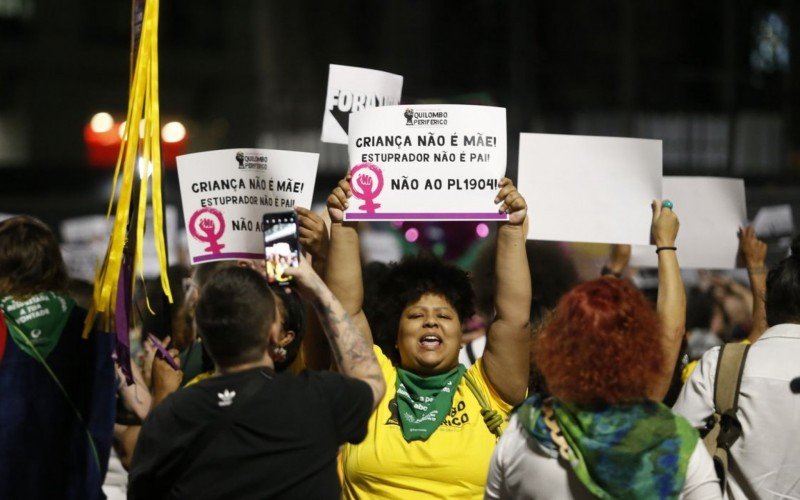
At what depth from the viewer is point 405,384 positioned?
13.9 ft

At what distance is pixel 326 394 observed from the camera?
3.45 m

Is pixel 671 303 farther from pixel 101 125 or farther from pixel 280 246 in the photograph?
pixel 101 125

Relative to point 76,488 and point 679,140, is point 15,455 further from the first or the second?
point 679,140

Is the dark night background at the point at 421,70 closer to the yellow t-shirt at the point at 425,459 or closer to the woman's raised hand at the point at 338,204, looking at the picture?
the woman's raised hand at the point at 338,204

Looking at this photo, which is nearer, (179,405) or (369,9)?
(179,405)

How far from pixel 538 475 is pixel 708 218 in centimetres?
217

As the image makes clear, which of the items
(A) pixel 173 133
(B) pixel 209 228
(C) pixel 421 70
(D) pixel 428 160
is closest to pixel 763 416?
(D) pixel 428 160

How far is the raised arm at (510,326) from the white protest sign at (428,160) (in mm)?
241

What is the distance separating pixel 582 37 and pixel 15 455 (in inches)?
681

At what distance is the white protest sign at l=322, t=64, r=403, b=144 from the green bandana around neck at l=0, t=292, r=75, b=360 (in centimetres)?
117

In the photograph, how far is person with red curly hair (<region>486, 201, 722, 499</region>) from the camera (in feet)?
10.5

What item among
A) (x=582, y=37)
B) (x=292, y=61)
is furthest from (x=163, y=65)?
(x=582, y=37)

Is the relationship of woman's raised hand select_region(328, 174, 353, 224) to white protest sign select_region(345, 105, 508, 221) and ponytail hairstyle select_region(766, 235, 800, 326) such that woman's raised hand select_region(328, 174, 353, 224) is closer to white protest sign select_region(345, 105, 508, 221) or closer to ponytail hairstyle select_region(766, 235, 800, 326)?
white protest sign select_region(345, 105, 508, 221)

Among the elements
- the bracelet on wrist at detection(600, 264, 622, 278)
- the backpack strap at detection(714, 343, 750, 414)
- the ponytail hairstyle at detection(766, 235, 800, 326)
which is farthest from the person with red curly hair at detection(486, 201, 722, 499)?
the bracelet on wrist at detection(600, 264, 622, 278)
